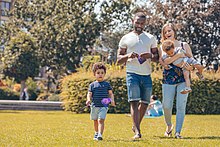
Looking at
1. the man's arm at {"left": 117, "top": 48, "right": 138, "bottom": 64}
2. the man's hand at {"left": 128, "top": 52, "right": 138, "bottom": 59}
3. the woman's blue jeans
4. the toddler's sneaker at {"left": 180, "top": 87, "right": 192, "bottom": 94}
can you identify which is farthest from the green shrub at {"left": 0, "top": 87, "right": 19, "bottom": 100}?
the man's hand at {"left": 128, "top": 52, "right": 138, "bottom": 59}

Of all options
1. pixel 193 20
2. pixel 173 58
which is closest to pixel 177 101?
pixel 173 58

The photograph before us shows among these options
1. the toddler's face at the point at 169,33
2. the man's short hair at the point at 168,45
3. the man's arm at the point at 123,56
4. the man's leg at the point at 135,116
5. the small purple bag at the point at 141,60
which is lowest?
the man's leg at the point at 135,116

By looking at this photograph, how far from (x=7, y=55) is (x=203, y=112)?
2467 centimetres

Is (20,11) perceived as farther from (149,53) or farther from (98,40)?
(149,53)

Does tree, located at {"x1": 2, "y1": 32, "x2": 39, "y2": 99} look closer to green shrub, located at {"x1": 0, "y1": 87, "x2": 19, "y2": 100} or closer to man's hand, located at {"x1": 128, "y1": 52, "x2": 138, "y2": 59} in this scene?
green shrub, located at {"x1": 0, "y1": 87, "x2": 19, "y2": 100}

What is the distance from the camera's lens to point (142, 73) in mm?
8414

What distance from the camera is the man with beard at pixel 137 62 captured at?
8328mm

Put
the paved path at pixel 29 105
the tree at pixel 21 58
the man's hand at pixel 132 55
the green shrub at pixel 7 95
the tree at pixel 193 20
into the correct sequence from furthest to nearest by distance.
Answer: the tree at pixel 21 58 < the green shrub at pixel 7 95 < the tree at pixel 193 20 < the paved path at pixel 29 105 < the man's hand at pixel 132 55

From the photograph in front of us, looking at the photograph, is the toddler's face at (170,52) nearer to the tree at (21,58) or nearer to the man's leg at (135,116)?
the man's leg at (135,116)

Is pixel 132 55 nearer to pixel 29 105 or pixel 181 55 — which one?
pixel 181 55

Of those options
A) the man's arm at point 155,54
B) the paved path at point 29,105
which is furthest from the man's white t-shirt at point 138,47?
the paved path at point 29,105

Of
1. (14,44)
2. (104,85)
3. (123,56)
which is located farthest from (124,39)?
(14,44)

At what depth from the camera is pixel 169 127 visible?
352 inches

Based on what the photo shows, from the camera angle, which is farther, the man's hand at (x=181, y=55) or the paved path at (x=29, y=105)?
the paved path at (x=29, y=105)
